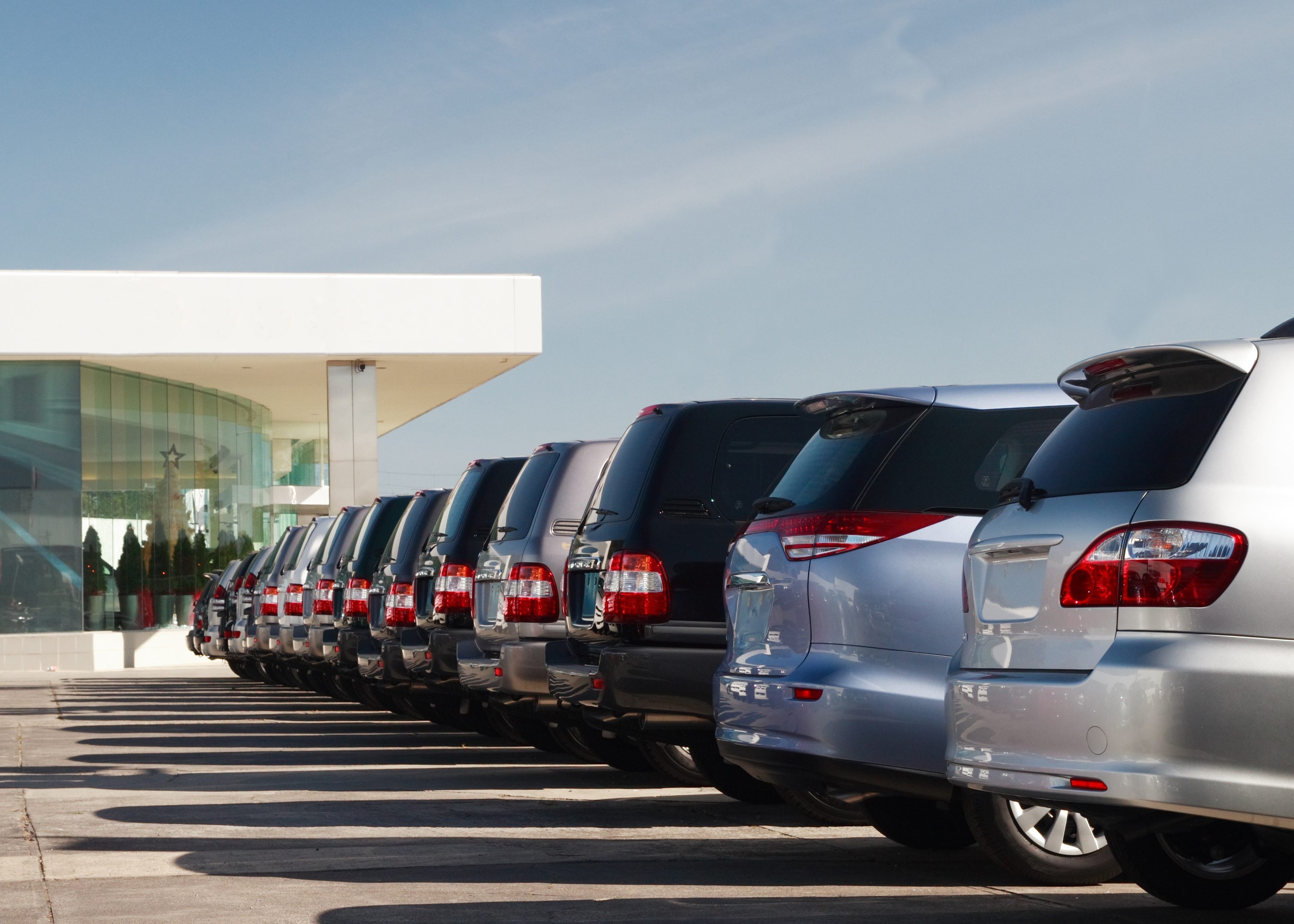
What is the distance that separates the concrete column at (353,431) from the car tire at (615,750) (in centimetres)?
2542

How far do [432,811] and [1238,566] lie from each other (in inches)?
231

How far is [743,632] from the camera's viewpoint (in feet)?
24.1

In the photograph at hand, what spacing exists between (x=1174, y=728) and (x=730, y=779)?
4.85 metres

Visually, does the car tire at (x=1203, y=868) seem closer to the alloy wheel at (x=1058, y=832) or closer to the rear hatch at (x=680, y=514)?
the alloy wheel at (x=1058, y=832)

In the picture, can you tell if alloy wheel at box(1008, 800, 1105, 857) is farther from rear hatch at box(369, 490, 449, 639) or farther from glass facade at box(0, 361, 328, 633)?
glass facade at box(0, 361, 328, 633)

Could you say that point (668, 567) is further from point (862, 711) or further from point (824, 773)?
point (862, 711)

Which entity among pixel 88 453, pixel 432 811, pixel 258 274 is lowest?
pixel 432 811

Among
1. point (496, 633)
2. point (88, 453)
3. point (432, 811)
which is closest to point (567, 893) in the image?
point (432, 811)

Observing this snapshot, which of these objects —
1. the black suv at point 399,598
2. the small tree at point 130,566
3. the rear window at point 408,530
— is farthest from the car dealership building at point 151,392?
the rear window at point 408,530

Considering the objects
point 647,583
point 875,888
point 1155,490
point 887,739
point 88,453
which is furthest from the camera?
point 88,453

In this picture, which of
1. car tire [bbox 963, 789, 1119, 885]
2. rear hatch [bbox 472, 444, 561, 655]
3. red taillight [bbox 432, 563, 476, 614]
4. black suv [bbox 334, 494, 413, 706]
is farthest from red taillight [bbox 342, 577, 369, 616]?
car tire [bbox 963, 789, 1119, 885]

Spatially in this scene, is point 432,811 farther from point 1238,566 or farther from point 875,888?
point 1238,566

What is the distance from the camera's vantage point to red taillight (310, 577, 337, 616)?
59.7 feet

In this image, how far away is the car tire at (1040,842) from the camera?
22.1ft
